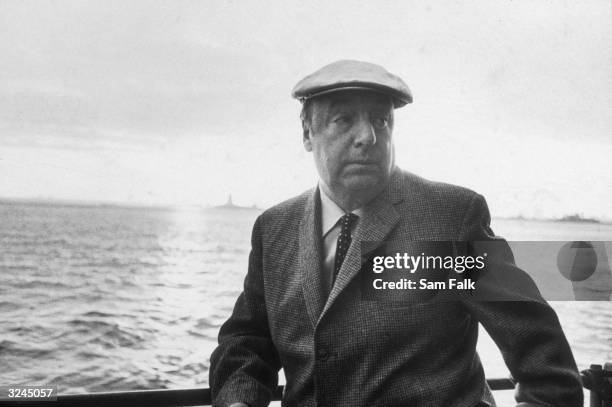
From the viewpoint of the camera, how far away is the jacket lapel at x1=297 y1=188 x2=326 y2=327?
1640 mm

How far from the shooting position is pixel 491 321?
4.71 feet

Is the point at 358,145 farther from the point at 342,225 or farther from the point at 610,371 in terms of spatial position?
the point at 610,371

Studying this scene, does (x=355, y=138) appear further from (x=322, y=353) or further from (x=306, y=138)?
(x=322, y=353)

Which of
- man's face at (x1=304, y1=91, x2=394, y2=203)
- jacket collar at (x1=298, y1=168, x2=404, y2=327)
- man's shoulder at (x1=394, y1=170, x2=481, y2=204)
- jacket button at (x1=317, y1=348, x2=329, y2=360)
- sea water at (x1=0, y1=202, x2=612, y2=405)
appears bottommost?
sea water at (x1=0, y1=202, x2=612, y2=405)

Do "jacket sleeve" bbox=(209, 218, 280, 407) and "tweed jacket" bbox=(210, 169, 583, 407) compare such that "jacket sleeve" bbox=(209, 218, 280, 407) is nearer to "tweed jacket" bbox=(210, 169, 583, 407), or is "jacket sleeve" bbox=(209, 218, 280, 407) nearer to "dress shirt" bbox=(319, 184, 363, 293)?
"tweed jacket" bbox=(210, 169, 583, 407)

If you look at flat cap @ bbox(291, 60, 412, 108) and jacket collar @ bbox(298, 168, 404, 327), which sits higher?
flat cap @ bbox(291, 60, 412, 108)

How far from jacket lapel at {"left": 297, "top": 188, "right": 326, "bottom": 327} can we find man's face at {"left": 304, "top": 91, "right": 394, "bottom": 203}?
0.59 feet

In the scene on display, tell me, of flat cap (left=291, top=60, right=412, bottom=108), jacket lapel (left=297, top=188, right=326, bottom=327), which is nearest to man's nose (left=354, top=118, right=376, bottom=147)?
flat cap (left=291, top=60, right=412, bottom=108)

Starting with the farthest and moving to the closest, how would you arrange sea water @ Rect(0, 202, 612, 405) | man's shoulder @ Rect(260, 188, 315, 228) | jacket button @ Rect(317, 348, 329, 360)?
sea water @ Rect(0, 202, 612, 405)
man's shoulder @ Rect(260, 188, 315, 228)
jacket button @ Rect(317, 348, 329, 360)

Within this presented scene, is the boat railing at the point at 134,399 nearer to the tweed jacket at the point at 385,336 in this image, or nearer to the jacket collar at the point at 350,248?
the tweed jacket at the point at 385,336

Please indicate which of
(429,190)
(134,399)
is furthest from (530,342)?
(134,399)

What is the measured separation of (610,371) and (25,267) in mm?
38460

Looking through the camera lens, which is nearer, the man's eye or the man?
the man

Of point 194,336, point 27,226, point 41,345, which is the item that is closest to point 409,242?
point 194,336
